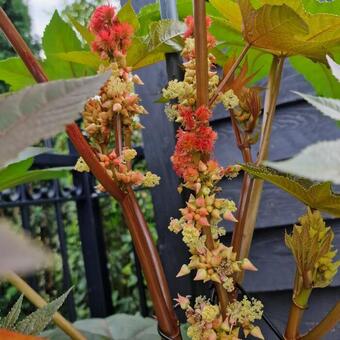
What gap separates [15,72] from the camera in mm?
707

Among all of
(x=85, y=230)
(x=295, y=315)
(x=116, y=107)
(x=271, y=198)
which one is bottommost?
(x=85, y=230)

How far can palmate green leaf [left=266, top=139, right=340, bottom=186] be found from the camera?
0.19 metres

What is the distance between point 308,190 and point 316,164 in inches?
12.0

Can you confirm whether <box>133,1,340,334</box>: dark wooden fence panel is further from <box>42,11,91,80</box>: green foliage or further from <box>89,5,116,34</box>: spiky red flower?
<box>89,5,116,34</box>: spiky red flower

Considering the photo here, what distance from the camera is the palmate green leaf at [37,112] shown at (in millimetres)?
220

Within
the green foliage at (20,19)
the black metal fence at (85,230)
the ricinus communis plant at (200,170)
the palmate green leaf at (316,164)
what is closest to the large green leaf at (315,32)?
the ricinus communis plant at (200,170)

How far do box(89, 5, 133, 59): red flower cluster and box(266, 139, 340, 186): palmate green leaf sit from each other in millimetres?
386

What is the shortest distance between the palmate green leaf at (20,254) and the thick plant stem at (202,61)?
1.14 feet

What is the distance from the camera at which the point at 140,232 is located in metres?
0.54

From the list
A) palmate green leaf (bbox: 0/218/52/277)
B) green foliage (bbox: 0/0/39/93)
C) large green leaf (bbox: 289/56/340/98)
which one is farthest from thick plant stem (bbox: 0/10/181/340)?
green foliage (bbox: 0/0/39/93)

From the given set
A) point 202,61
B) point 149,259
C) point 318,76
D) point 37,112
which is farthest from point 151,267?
point 318,76

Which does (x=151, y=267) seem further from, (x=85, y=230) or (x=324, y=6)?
(x=85, y=230)

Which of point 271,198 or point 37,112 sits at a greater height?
point 37,112

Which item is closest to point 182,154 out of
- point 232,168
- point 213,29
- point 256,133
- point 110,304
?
point 232,168
